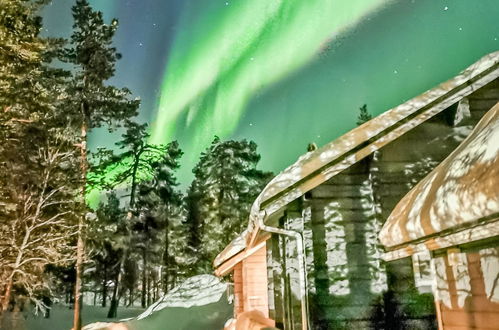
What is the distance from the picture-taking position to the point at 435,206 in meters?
4.00

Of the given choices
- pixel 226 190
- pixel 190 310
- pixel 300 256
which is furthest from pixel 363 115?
pixel 300 256

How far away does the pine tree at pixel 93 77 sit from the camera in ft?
79.1

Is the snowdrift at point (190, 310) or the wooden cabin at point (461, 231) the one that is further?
the snowdrift at point (190, 310)

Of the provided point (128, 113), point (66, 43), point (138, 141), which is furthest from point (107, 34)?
point (138, 141)

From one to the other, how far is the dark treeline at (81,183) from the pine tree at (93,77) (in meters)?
0.06

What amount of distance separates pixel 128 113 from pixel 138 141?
499 inches

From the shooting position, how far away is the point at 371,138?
326 inches

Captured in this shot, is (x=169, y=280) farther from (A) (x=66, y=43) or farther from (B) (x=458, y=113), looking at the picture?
(B) (x=458, y=113)

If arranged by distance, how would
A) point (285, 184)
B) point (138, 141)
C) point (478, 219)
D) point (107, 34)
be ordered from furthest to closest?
point (138, 141), point (107, 34), point (285, 184), point (478, 219)

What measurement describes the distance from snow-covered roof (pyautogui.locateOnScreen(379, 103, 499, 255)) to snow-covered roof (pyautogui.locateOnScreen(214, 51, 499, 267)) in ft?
10.4

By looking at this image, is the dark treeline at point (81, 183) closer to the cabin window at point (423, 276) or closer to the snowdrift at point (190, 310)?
the snowdrift at point (190, 310)

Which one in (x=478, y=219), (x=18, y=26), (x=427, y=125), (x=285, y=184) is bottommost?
(x=478, y=219)

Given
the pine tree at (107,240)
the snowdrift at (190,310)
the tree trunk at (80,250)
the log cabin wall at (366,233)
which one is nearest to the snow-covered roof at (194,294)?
the snowdrift at (190,310)

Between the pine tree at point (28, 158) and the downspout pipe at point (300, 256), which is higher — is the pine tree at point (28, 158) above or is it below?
above
